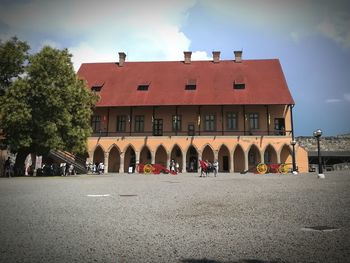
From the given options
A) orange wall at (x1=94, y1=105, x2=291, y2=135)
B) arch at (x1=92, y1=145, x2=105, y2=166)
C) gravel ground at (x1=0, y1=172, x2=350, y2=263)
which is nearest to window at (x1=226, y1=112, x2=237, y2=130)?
orange wall at (x1=94, y1=105, x2=291, y2=135)

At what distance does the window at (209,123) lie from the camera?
3694cm

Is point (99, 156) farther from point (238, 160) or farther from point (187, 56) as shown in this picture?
point (187, 56)

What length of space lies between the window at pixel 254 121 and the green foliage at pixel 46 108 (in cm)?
1905

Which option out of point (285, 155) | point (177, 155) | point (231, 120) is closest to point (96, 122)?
point (177, 155)

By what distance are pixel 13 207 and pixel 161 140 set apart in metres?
27.3

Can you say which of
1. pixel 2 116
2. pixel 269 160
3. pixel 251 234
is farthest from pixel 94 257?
pixel 269 160

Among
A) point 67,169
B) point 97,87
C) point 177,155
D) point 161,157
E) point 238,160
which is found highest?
point 97,87

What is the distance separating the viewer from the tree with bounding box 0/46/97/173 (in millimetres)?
22984

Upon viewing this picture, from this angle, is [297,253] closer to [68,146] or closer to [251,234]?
[251,234]

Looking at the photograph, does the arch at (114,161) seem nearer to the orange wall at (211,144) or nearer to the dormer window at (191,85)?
the orange wall at (211,144)

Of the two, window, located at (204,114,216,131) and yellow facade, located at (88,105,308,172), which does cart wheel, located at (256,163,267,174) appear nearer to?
yellow facade, located at (88,105,308,172)

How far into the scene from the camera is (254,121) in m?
36.5

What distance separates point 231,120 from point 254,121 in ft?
8.81

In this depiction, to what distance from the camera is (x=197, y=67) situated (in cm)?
4181
